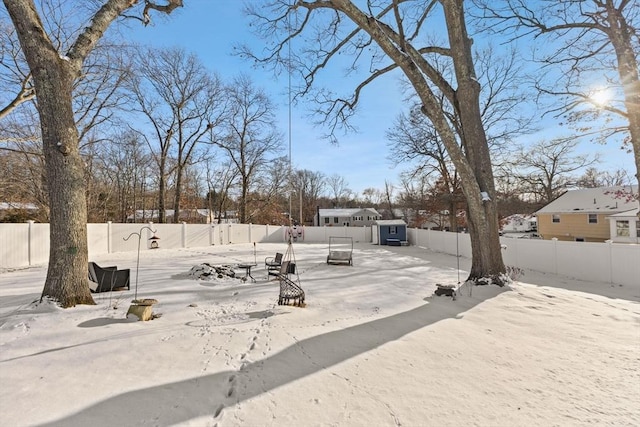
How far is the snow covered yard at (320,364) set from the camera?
233 cm

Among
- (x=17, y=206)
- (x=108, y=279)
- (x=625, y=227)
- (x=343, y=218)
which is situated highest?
(x=17, y=206)

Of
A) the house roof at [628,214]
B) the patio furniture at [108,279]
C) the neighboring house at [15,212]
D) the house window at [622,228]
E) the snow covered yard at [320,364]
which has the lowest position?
the snow covered yard at [320,364]

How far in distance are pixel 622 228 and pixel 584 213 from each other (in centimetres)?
282

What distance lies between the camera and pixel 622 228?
21.2 m

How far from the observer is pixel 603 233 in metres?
22.9

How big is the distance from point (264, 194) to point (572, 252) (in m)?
28.5

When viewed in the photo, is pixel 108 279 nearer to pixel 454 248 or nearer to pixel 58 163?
pixel 58 163

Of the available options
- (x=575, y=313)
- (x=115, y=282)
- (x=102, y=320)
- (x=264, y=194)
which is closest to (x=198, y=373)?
(x=102, y=320)

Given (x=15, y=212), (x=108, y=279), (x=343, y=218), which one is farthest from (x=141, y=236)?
(x=343, y=218)

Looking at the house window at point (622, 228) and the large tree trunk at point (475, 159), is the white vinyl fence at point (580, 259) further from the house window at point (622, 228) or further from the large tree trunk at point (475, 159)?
the house window at point (622, 228)

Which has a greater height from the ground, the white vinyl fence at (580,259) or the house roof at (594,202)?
the house roof at (594,202)

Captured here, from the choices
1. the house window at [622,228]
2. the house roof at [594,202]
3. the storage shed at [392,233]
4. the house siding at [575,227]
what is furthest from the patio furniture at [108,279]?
the house siding at [575,227]

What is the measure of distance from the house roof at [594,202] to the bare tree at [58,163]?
94.3ft

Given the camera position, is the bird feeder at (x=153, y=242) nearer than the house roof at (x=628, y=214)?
Yes
